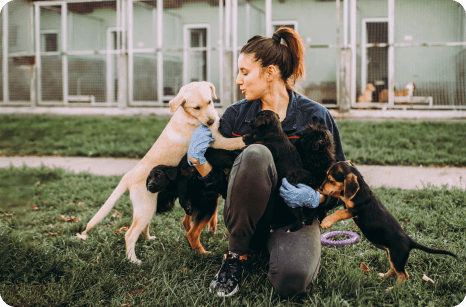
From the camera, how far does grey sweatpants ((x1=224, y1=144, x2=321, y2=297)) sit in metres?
2.37

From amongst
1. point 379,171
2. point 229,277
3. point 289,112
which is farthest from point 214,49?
point 229,277

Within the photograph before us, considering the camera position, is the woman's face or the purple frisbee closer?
the woman's face

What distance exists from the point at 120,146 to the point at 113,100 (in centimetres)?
527

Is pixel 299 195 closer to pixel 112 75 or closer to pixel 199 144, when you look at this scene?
pixel 199 144

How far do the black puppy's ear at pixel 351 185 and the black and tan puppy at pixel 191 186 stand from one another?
0.85m

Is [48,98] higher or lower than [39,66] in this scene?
lower

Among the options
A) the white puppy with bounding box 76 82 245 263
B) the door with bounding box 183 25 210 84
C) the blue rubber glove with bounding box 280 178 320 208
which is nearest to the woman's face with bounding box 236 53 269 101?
the white puppy with bounding box 76 82 245 263

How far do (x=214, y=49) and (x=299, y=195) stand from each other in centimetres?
966

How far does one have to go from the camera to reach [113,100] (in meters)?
12.4

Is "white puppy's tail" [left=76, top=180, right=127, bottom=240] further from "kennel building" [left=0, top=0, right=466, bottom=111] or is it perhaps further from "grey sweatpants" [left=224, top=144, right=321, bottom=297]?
"kennel building" [left=0, top=0, right=466, bottom=111]

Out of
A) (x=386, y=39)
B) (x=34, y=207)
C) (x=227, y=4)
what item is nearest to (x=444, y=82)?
(x=386, y=39)

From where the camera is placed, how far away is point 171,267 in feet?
9.47

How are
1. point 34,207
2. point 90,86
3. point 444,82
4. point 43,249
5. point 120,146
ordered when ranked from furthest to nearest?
point 90,86, point 444,82, point 120,146, point 34,207, point 43,249

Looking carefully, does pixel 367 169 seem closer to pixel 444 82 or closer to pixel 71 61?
pixel 444 82
